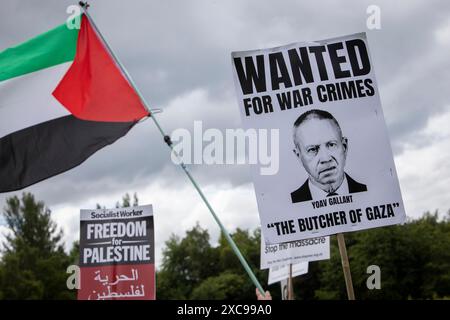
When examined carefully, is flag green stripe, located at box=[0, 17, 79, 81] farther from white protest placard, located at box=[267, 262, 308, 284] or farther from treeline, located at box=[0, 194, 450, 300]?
treeline, located at box=[0, 194, 450, 300]

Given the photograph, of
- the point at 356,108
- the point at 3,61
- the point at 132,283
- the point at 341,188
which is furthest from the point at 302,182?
the point at 132,283

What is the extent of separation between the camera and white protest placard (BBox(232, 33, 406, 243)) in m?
6.66

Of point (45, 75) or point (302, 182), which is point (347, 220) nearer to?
point (302, 182)

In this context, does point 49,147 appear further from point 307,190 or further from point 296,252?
point 296,252

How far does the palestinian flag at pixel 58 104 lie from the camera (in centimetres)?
805

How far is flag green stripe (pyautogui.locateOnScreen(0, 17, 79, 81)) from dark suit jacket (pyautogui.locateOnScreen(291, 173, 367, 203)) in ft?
11.9

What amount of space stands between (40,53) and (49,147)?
53.4 inches

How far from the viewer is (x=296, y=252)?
14414 millimetres

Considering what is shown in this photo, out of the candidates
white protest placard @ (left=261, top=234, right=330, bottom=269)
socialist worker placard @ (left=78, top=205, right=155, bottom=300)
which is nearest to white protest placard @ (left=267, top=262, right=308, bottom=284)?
white protest placard @ (left=261, top=234, right=330, bottom=269)

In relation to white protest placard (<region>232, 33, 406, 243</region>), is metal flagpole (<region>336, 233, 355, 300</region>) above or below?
below

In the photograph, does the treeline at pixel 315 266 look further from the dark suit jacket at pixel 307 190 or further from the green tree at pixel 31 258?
the dark suit jacket at pixel 307 190

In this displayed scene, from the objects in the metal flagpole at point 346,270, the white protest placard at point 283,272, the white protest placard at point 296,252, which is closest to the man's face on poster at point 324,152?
the metal flagpole at point 346,270
